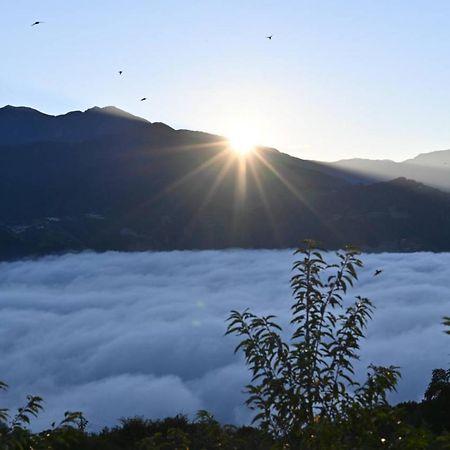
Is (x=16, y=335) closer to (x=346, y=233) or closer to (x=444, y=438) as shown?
(x=346, y=233)

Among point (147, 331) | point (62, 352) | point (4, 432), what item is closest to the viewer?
point (4, 432)

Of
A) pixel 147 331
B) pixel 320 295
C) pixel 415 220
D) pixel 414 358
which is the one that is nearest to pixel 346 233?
pixel 415 220

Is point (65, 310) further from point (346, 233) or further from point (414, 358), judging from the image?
point (414, 358)

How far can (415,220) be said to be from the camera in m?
189

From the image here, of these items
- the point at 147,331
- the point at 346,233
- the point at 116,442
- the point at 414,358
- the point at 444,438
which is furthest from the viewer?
the point at 346,233

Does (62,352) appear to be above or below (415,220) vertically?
below

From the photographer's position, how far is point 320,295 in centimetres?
870

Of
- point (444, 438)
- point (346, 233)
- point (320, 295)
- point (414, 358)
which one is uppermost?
point (320, 295)

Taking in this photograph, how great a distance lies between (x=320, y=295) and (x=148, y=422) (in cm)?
1638

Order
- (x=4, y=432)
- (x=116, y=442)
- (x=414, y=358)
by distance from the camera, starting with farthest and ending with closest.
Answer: (x=414, y=358), (x=116, y=442), (x=4, y=432)

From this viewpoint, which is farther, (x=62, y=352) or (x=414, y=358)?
(x=62, y=352)

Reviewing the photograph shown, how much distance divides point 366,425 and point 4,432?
477 centimetres

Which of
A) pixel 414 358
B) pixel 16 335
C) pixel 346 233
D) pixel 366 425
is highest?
pixel 366 425

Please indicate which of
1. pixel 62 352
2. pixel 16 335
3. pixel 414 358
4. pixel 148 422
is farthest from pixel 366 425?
pixel 16 335
